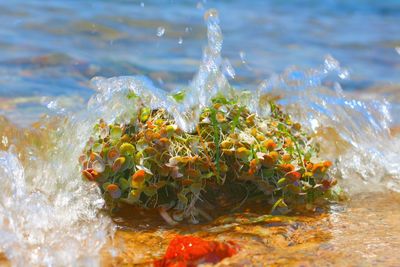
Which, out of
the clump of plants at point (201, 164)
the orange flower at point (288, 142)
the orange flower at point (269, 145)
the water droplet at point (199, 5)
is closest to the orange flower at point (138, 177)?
the clump of plants at point (201, 164)

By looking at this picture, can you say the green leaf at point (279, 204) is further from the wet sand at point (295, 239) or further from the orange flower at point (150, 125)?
the orange flower at point (150, 125)

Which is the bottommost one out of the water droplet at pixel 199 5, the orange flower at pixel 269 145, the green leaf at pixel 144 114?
the water droplet at pixel 199 5

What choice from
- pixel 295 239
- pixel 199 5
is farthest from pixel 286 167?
pixel 199 5

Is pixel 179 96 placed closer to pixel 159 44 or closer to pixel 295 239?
pixel 295 239

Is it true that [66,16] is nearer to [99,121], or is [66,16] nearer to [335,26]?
[335,26]

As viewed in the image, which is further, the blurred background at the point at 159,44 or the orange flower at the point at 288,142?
the blurred background at the point at 159,44

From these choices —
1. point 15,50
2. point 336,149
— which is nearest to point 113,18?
point 15,50
